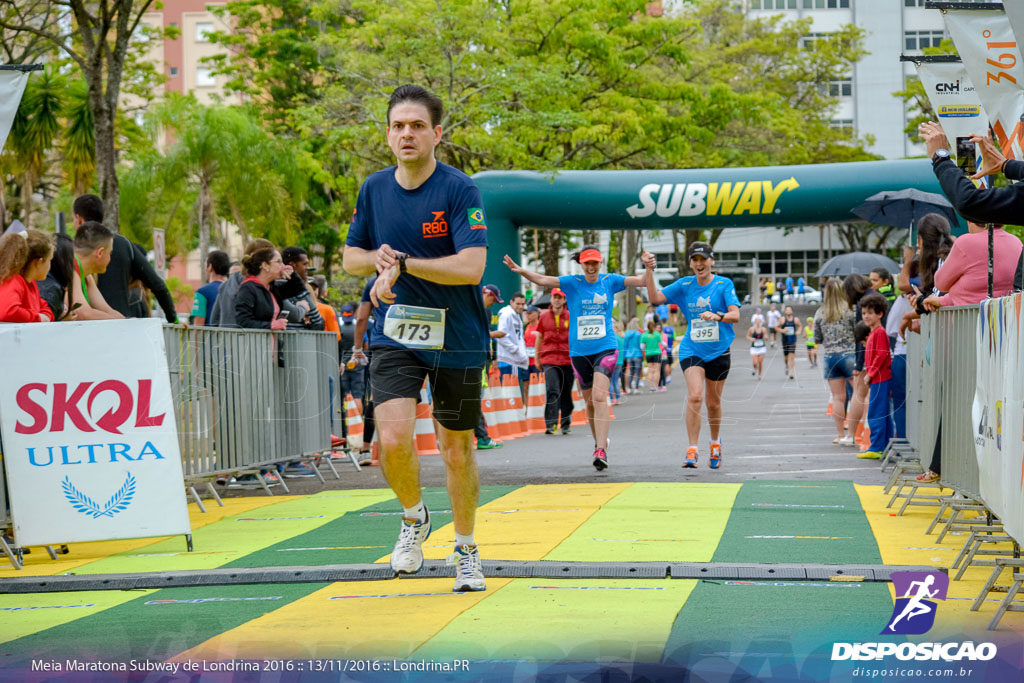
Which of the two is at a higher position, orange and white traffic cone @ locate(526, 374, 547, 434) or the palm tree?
the palm tree

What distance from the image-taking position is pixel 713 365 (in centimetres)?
1132

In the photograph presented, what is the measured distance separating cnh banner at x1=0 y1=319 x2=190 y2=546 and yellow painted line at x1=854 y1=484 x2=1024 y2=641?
393 cm

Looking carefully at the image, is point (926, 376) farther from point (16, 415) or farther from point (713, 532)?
point (16, 415)

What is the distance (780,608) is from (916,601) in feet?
Answer: 1.63

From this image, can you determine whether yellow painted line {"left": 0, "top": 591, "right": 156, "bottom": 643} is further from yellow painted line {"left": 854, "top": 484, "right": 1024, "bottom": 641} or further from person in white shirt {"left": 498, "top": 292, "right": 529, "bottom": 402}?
person in white shirt {"left": 498, "top": 292, "right": 529, "bottom": 402}

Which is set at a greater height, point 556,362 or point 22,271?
point 22,271

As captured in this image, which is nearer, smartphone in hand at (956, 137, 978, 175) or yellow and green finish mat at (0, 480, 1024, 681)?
yellow and green finish mat at (0, 480, 1024, 681)

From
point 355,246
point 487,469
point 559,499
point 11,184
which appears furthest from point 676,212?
point 11,184

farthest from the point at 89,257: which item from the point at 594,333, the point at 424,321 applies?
the point at 594,333

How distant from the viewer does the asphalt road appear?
1102 cm

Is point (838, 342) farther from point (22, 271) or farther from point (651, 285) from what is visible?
point (22, 271)

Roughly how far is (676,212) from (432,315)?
53.5 ft

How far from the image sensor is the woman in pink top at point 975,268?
7816 mm

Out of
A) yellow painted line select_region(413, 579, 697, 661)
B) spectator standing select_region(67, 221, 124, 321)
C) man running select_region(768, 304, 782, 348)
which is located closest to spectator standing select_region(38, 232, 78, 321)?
spectator standing select_region(67, 221, 124, 321)
